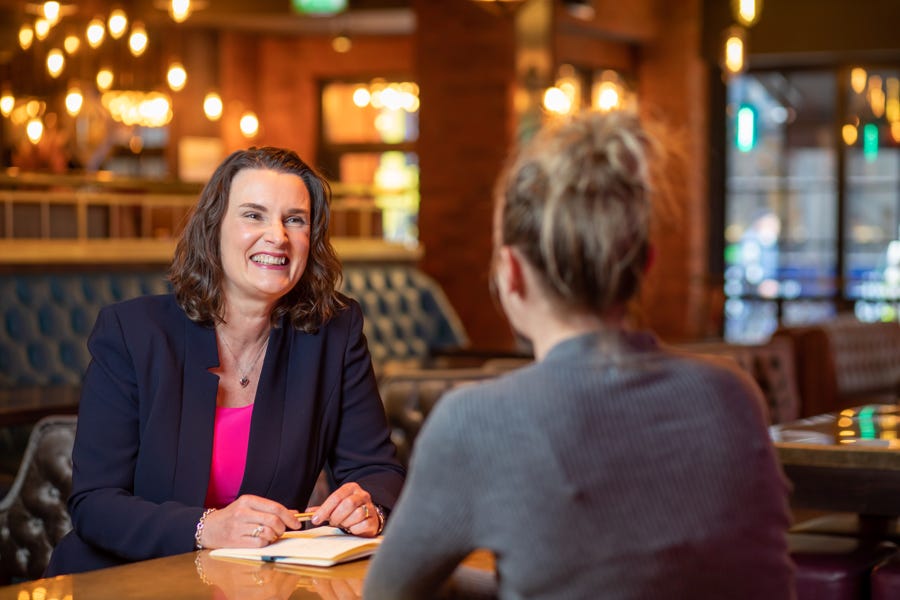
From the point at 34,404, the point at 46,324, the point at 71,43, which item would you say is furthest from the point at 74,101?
the point at 34,404

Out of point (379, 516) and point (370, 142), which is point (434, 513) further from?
point (370, 142)

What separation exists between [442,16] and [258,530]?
28.3 ft

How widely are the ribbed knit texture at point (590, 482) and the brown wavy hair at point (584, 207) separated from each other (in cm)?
6

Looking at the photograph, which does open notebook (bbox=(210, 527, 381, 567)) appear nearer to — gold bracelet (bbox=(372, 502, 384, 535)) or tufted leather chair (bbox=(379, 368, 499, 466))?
gold bracelet (bbox=(372, 502, 384, 535))

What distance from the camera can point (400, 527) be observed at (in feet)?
4.20

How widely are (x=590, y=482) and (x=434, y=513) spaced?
6.2 inches

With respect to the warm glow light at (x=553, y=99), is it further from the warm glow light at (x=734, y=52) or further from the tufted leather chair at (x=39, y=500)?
the tufted leather chair at (x=39, y=500)

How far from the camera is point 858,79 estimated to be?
1290 cm

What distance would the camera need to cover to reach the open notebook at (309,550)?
1818mm

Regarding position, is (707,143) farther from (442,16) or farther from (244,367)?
(244,367)

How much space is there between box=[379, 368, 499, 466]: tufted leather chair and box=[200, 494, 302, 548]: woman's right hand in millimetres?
1626

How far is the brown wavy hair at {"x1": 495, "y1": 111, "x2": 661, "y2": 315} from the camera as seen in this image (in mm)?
1238

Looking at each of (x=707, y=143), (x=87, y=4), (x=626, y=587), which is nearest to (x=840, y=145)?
(x=707, y=143)

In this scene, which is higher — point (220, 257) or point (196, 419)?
point (220, 257)
